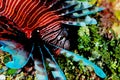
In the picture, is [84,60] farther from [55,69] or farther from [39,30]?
[39,30]

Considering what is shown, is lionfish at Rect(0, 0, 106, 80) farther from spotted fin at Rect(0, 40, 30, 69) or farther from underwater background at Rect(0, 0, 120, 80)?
underwater background at Rect(0, 0, 120, 80)

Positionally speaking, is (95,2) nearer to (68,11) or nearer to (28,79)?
(68,11)

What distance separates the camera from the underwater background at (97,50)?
3256 mm

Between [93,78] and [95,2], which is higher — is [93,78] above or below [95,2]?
below

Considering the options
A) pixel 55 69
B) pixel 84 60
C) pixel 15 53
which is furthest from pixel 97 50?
pixel 15 53

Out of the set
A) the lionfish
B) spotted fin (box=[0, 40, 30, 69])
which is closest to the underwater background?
the lionfish

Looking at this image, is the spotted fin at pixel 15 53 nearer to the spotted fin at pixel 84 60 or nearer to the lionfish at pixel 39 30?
the lionfish at pixel 39 30

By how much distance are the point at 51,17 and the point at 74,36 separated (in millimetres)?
561

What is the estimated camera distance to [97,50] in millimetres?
3506

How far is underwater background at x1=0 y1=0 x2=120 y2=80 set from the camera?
10.7 feet

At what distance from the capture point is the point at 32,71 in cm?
320

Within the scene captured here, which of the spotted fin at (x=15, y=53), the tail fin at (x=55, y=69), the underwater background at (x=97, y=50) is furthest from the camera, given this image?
the underwater background at (x=97, y=50)

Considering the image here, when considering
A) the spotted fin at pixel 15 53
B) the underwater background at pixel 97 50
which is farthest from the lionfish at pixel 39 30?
the underwater background at pixel 97 50

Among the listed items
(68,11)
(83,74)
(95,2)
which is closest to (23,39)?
(68,11)
